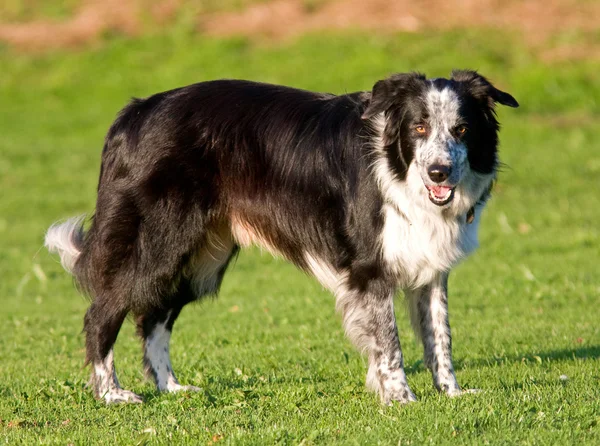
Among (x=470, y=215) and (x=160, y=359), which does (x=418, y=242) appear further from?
(x=160, y=359)

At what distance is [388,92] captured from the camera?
21.9ft

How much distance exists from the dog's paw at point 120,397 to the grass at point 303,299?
0.44 ft

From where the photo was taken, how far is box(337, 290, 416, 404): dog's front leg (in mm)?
6680

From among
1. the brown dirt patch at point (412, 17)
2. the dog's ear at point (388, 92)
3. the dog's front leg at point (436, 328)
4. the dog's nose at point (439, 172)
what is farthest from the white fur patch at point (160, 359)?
the brown dirt patch at point (412, 17)

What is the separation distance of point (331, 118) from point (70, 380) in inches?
112

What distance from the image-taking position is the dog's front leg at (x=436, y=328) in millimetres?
7035

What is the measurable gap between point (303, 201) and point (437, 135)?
1.13 m

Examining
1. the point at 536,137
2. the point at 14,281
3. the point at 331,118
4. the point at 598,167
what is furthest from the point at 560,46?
the point at 331,118

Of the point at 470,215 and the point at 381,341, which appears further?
the point at 470,215

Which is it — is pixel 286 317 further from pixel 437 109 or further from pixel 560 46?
pixel 560 46

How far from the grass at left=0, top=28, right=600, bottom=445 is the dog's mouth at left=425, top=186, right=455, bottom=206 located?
130cm

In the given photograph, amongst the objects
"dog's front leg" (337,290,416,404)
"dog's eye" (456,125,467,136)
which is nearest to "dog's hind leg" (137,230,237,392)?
"dog's front leg" (337,290,416,404)

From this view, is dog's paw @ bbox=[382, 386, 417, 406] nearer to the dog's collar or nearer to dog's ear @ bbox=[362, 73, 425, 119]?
the dog's collar

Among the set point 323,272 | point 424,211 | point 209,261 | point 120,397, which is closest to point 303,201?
point 323,272
